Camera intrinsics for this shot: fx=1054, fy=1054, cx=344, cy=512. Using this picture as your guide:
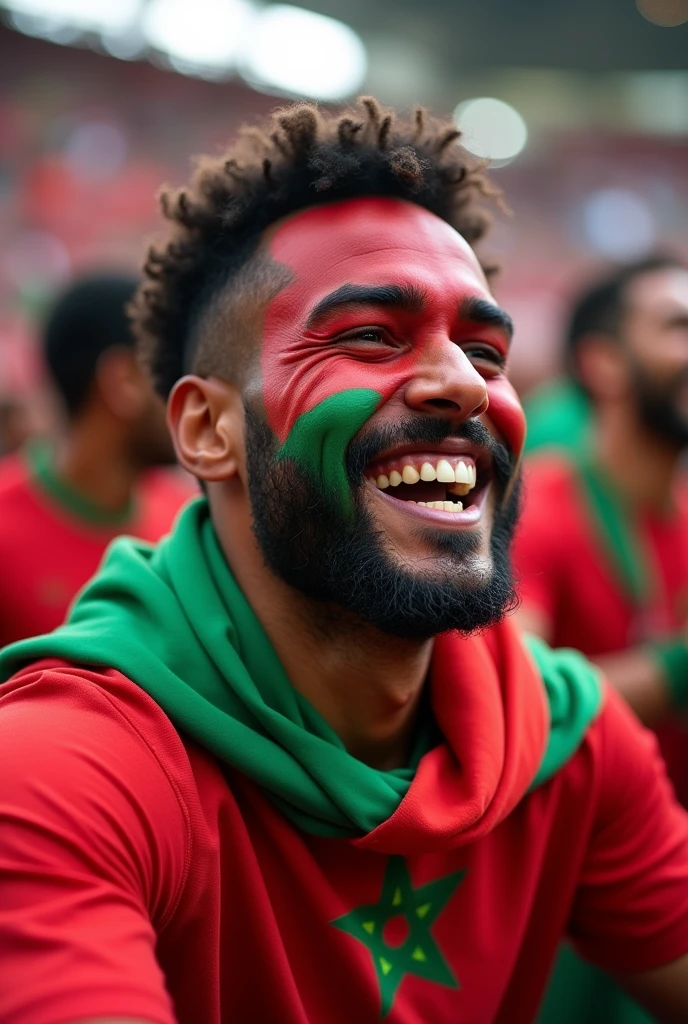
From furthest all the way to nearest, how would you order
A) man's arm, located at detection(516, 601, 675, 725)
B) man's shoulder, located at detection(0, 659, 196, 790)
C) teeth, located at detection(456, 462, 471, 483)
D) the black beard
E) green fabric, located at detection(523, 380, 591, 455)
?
green fabric, located at detection(523, 380, 591, 455)
man's arm, located at detection(516, 601, 675, 725)
teeth, located at detection(456, 462, 471, 483)
the black beard
man's shoulder, located at detection(0, 659, 196, 790)

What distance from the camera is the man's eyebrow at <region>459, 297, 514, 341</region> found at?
1.82 meters

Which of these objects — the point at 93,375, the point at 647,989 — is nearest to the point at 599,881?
the point at 647,989

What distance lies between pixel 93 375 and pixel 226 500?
224 cm

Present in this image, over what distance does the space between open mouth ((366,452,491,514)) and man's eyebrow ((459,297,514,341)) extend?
25cm

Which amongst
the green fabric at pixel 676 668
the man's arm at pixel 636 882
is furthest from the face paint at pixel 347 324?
the green fabric at pixel 676 668

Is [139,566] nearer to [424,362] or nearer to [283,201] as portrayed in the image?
[424,362]

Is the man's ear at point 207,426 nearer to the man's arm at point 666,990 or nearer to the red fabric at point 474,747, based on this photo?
the red fabric at point 474,747

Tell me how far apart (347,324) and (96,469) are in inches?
86.3

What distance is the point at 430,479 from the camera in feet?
5.62

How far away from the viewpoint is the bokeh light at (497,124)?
16453 mm

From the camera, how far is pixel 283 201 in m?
1.94

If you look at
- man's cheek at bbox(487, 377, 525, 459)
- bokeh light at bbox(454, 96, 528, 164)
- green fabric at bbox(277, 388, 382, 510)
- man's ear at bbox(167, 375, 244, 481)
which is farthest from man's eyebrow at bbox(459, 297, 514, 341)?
bokeh light at bbox(454, 96, 528, 164)

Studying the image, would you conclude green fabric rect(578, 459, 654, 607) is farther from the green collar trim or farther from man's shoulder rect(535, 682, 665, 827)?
the green collar trim

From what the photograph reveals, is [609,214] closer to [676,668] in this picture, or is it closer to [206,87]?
[206,87]
